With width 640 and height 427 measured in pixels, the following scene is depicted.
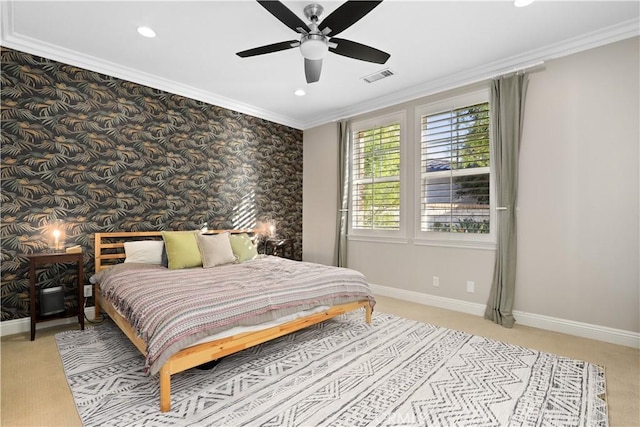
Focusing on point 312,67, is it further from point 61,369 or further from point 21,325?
point 21,325

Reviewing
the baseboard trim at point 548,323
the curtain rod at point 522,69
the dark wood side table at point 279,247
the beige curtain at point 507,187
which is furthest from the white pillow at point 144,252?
the curtain rod at point 522,69

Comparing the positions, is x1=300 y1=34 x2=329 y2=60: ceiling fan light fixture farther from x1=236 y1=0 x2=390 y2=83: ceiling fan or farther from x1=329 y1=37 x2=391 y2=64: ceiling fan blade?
x1=329 y1=37 x2=391 y2=64: ceiling fan blade

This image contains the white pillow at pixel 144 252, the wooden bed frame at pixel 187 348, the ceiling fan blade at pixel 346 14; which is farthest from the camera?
the white pillow at pixel 144 252

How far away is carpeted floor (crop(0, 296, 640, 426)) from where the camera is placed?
5.97ft

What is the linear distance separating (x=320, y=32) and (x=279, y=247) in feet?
11.6

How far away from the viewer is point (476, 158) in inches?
148

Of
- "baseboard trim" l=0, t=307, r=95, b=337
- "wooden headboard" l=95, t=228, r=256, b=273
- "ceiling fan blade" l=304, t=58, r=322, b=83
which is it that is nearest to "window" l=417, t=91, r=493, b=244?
"ceiling fan blade" l=304, t=58, r=322, b=83

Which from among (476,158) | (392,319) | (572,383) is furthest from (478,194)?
(572,383)

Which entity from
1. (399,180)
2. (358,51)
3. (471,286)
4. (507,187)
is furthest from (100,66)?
(471,286)

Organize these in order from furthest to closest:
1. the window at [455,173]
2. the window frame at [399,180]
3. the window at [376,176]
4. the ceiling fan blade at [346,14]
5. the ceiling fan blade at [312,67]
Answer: the window at [376,176] → the window frame at [399,180] → the window at [455,173] → the ceiling fan blade at [312,67] → the ceiling fan blade at [346,14]

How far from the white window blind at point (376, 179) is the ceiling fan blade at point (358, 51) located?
77.0 inches

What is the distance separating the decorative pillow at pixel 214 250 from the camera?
11.7 feet

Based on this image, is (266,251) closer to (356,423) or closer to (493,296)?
(493,296)

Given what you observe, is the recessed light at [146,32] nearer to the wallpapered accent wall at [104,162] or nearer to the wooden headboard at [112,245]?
the wallpapered accent wall at [104,162]
